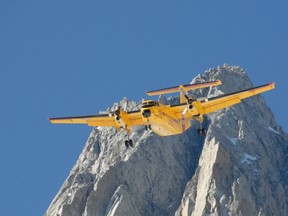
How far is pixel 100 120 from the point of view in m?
99.4

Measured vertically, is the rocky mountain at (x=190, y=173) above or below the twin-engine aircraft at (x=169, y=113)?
above

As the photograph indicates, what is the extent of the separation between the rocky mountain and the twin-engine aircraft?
36.4 metres

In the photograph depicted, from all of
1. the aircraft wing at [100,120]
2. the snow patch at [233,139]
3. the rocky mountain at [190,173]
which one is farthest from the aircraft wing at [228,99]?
the snow patch at [233,139]

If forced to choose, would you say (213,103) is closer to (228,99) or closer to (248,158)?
(228,99)

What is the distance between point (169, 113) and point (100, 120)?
34.8ft

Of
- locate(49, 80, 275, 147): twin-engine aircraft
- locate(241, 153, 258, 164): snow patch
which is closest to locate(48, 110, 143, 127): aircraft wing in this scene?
locate(49, 80, 275, 147): twin-engine aircraft

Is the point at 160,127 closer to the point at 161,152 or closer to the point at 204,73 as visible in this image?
the point at 161,152

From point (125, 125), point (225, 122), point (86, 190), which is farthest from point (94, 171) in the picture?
point (125, 125)

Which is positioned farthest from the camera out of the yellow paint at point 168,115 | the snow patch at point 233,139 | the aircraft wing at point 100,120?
the snow patch at point 233,139

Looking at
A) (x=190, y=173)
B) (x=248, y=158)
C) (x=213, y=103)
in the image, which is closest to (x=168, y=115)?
(x=213, y=103)

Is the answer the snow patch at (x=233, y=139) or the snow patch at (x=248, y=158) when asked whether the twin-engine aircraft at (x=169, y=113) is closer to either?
the snow patch at (x=248, y=158)

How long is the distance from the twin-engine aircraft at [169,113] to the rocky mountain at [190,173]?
36.4 meters

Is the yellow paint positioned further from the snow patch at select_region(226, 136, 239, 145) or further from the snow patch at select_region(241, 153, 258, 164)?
the snow patch at select_region(226, 136, 239, 145)

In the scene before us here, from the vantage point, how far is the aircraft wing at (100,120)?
96.2 metres
